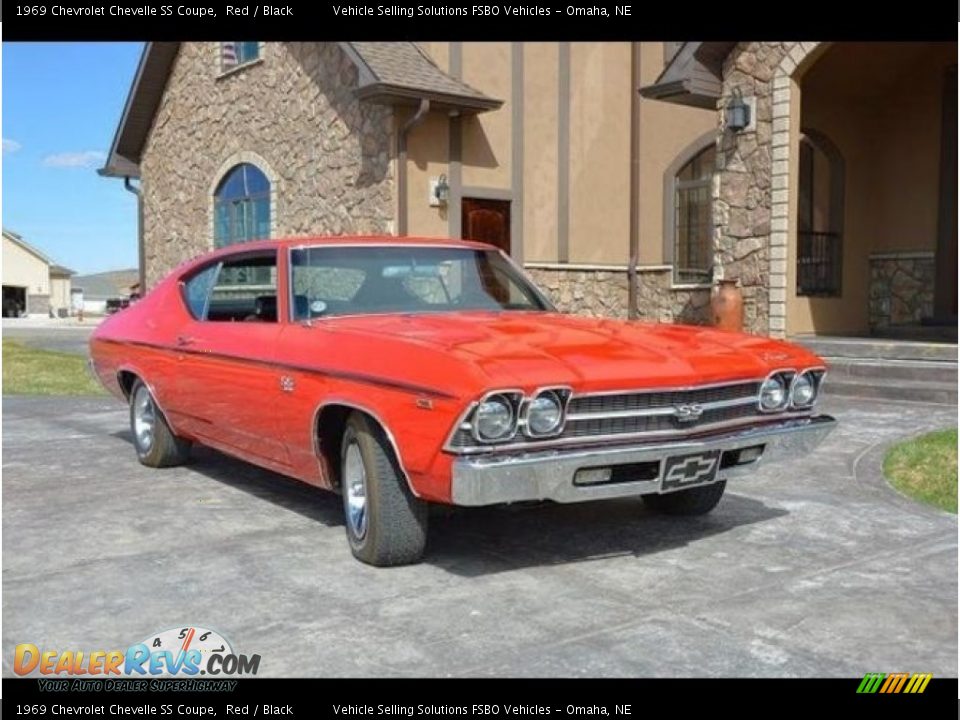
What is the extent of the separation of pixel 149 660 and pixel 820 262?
39.1ft

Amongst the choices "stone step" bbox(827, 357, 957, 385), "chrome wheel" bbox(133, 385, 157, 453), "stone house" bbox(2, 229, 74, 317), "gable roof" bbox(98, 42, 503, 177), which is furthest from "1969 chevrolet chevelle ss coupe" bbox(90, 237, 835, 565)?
"stone house" bbox(2, 229, 74, 317)

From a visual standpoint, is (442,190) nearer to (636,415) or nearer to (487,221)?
(487,221)

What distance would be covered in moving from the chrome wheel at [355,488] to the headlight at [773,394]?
1804mm

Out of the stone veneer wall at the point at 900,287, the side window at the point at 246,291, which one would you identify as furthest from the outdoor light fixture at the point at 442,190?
the side window at the point at 246,291

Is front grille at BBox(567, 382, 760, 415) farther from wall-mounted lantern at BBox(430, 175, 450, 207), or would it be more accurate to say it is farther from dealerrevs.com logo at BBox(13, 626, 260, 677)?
wall-mounted lantern at BBox(430, 175, 450, 207)

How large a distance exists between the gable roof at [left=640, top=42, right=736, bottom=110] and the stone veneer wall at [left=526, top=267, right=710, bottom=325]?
13.2 feet

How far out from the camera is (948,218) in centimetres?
1298

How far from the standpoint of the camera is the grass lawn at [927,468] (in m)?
5.68

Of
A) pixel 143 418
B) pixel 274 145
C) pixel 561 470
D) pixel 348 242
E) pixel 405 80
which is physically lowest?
pixel 143 418

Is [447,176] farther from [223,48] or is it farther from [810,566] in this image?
[810,566]

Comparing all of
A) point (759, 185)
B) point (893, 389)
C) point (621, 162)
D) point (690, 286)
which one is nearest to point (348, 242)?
point (893, 389)

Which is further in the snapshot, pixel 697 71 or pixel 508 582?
pixel 697 71

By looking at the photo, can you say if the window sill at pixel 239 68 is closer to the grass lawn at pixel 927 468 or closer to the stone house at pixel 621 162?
the stone house at pixel 621 162

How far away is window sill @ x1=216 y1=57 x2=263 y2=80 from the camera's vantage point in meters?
17.3
